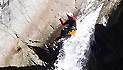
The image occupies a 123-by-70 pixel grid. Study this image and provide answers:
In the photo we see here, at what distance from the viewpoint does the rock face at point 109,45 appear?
5.38 meters

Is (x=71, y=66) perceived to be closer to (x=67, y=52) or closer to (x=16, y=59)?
(x=67, y=52)

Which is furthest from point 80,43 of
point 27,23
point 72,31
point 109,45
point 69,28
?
point 27,23

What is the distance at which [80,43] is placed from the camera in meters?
5.34

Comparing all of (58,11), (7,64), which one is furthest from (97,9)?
(7,64)

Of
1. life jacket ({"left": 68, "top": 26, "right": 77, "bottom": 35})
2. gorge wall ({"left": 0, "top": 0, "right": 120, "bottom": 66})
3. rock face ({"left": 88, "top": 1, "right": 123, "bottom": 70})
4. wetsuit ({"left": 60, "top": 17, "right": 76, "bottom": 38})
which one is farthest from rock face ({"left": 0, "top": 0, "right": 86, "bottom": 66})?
rock face ({"left": 88, "top": 1, "right": 123, "bottom": 70})

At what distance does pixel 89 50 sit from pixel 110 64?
4.46ft

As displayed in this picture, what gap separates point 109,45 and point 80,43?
160cm

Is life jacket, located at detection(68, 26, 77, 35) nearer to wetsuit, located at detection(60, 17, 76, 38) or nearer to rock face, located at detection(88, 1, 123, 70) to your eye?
wetsuit, located at detection(60, 17, 76, 38)

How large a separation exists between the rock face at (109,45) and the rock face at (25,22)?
1419 mm

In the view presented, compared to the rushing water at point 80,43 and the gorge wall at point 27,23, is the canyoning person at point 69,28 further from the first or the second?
the gorge wall at point 27,23

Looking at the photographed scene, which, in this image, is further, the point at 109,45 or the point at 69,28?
the point at 109,45

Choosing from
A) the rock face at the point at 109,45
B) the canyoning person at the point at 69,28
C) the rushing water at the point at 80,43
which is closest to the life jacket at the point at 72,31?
the canyoning person at the point at 69,28

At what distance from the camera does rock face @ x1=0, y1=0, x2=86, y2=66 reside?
188 inches

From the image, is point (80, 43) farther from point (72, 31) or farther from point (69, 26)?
point (69, 26)
